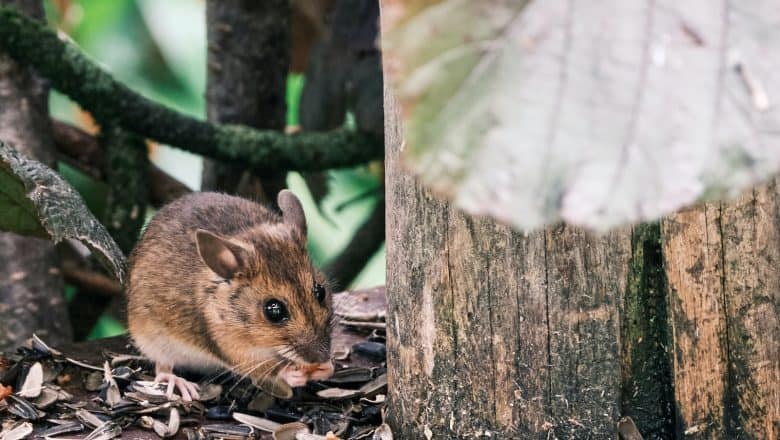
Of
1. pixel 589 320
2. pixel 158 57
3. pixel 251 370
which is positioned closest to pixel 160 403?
pixel 251 370

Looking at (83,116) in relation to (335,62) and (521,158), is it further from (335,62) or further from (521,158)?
(521,158)

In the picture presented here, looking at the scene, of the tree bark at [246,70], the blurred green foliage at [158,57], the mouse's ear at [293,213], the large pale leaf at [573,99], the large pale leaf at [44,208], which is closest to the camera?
the large pale leaf at [573,99]

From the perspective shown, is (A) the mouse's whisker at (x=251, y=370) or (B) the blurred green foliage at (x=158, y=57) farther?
(B) the blurred green foliage at (x=158, y=57)

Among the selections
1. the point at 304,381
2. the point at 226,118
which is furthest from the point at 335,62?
the point at 304,381

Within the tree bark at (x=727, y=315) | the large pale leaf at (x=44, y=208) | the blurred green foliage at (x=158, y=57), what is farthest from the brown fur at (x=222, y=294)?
the blurred green foliage at (x=158, y=57)

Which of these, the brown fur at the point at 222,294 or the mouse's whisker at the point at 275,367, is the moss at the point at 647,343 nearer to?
the brown fur at the point at 222,294

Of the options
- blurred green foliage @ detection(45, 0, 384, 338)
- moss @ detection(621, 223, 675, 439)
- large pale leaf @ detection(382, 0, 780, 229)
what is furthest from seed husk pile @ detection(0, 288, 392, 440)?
blurred green foliage @ detection(45, 0, 384, 338)

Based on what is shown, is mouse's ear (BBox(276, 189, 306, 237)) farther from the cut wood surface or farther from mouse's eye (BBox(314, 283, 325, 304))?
the cut wood surface

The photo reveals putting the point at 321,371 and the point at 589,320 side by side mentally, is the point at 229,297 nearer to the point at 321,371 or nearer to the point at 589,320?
the point at 321,371
